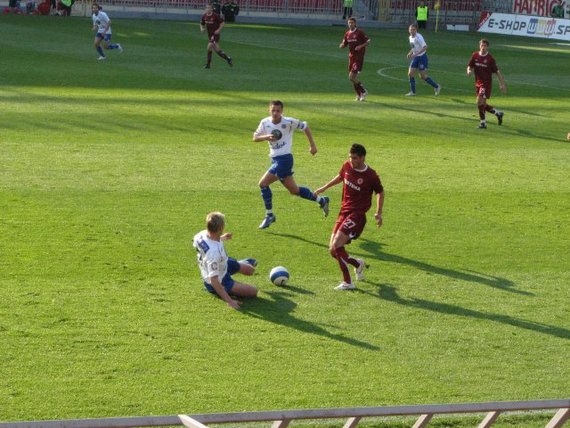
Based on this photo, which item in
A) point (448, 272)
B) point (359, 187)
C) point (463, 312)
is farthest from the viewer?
point (448, 272)

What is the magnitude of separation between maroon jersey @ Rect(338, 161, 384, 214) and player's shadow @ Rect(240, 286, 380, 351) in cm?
138

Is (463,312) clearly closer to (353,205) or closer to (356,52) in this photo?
(353,205)

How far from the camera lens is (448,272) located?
16.0 m

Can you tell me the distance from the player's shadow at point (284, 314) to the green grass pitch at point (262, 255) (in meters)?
0.04

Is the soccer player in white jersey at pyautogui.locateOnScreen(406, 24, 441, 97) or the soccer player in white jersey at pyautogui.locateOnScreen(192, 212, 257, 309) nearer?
the soccer player in white jersey at pyautogui.locateOnScreen(192, 212, 257, 309)

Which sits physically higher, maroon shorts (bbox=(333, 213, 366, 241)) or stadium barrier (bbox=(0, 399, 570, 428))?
stadium barrier (bbox=(0, 399, 570, 428))

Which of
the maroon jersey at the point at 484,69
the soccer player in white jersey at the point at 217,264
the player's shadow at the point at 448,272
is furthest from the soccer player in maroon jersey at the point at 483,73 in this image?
the soccer player in white jersey at the point at 217,264

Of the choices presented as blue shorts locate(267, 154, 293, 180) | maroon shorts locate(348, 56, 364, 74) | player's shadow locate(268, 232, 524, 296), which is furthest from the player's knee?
maroon shorts locate(348, 56, 364, 74)

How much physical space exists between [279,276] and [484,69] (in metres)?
16.4

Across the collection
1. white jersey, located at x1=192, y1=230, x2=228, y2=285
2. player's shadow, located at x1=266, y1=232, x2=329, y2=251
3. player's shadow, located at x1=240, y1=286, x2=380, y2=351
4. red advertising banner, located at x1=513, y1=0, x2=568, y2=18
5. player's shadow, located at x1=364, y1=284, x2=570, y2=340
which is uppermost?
red advertising banner, located at x1=513, y1=0, x2=568, y2=18

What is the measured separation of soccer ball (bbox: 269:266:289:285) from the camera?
48.5 feet

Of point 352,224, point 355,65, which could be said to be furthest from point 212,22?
point 352,224

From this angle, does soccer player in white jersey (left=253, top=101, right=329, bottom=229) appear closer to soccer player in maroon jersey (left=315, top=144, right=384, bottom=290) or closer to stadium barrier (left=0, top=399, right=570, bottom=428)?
soccer player in maroon jersey (left=315, top=144, right=384, bottom=290)

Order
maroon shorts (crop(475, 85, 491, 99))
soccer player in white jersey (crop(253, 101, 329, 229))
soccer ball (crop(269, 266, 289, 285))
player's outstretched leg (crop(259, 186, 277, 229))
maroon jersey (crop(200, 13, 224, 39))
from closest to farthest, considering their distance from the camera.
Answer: soccer ball (crop(269, 266, 289, 285))
soccer player in white jersey (crop(253, 101, 329, 229))
player's outstretched leg (crop(259, 186, 277, 229))
maroon shorts (crop(475, 85, 491, 99))
maroon jersey (crop(200, 13, 224, 39))
